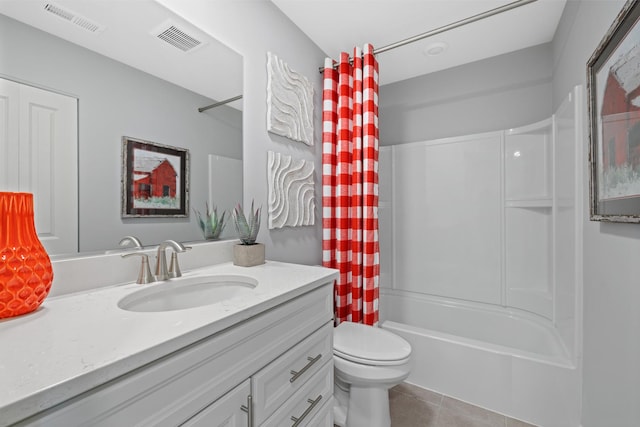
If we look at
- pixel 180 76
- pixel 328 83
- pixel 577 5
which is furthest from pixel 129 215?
pixel 577 5

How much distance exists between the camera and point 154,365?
55cm

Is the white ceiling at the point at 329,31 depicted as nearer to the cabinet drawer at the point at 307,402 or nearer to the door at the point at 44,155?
the door at the point at 44,155

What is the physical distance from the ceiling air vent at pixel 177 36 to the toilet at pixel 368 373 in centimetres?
161

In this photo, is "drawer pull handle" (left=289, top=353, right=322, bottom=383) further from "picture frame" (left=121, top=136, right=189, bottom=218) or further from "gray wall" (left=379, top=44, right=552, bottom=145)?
"gray wall" (left=379, top=44, right=552, bottom=145)

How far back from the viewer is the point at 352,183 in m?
1.93

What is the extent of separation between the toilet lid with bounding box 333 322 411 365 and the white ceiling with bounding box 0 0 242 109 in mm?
1386

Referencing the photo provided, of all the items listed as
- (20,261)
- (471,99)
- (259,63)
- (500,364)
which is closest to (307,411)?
(20,261)

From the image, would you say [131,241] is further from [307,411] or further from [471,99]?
[471,99]

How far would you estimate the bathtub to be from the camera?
148cm

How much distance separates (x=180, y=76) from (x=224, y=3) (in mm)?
514

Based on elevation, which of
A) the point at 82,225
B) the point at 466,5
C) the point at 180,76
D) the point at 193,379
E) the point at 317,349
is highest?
the point at 466,5

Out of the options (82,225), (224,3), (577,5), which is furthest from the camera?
(577,5)

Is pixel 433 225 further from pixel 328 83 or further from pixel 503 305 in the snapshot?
pixel 328 83

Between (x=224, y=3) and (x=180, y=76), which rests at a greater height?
(x=224, y=3)
